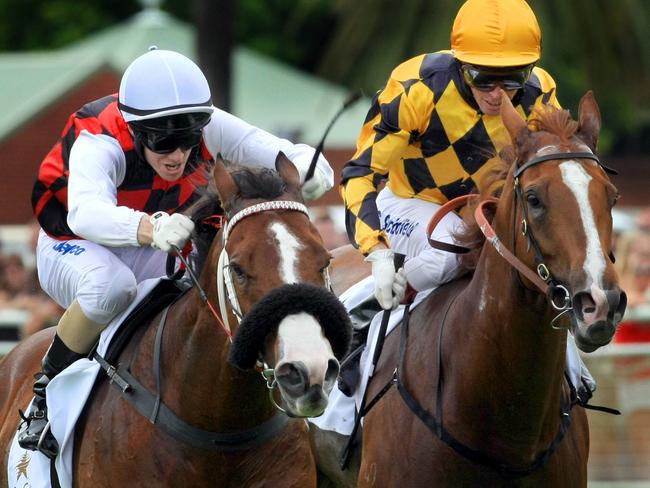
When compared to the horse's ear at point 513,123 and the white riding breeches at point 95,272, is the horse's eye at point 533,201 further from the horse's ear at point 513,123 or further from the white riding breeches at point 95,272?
the white riding breeches at point 95,272

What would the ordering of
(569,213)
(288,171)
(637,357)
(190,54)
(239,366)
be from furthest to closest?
(190,54) → (637,357) → (288,171) → (569,213) → (239,366)

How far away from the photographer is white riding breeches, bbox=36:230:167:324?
530cm

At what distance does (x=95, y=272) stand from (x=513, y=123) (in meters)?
1.64

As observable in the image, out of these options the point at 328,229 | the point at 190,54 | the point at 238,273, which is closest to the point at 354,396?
the point at 238,273

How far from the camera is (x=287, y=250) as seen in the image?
14.7ft

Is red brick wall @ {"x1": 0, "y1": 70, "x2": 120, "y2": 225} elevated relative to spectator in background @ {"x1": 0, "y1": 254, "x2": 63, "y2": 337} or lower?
lower

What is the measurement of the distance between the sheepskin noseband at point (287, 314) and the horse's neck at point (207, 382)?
1.53ft

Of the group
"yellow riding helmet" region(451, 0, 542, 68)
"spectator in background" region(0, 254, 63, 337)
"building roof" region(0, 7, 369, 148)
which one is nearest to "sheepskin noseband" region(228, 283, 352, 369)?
"yellow riding helmet" region(451, 0, 542, 68)

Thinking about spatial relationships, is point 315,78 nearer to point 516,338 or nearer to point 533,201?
point 516,338

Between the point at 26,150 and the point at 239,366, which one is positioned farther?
the point at 26,150

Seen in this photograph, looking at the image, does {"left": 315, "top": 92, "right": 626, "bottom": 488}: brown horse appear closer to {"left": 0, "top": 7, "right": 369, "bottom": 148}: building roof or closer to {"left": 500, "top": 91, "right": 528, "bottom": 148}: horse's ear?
{"left": 500, "top": 91, "right": 528, "bottom": 148}: horse's ear

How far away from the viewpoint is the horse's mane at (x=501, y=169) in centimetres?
491

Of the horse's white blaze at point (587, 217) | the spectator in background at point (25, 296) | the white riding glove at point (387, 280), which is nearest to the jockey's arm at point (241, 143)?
the white riding glove at point (387, 280)

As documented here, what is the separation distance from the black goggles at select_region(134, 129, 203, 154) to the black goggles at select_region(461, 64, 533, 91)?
1.10 meters
